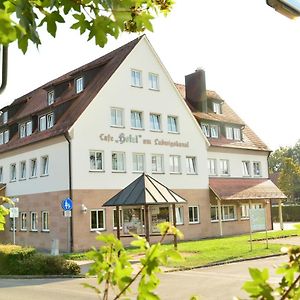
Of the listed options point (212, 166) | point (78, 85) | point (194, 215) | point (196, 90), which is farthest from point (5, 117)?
point (194, 215)

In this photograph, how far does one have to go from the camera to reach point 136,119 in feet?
104

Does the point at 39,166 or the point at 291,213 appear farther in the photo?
the point at 291,213

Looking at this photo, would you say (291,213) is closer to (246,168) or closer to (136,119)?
(246,168)

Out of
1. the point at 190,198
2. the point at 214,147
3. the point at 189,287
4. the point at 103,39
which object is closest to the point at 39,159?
the point at 190,198

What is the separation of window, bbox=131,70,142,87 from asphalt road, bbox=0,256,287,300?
1567 centimetres

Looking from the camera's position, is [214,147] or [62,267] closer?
[62,267]

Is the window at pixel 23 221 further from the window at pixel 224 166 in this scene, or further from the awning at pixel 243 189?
the window at pixel 224 166

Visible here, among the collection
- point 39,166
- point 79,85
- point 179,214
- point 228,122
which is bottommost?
point 179,214

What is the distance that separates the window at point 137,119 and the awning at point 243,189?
7226 millimetres

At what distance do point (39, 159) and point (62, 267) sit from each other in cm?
1457

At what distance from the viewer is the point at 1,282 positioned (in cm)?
1692

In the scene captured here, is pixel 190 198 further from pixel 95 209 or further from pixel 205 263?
pixel 205 263

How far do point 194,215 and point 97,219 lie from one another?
7.95 meters

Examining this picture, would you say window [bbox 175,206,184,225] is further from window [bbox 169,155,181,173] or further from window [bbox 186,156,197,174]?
window [bbox 186,156,197,174]
